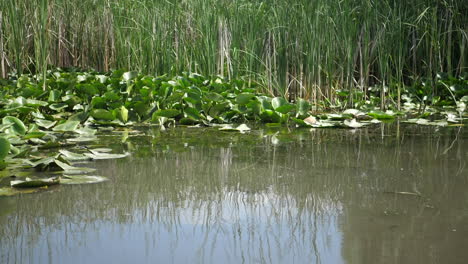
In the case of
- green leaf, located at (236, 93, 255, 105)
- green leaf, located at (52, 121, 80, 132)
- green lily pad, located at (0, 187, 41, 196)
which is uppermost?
green leaf, located at (236, 93, 255, 105)

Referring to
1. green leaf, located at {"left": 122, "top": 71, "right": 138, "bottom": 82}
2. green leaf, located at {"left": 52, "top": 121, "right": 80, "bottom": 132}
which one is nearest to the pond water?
green leaf, located at {"left": 52, "top": 121, "right": 80, "bottom": 132}

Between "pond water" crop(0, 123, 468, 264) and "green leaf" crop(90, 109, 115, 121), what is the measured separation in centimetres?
72

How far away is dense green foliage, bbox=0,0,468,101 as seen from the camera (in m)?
4.16

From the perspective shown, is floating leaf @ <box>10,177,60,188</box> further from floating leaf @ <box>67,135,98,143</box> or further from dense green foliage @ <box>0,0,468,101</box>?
dense green foliage @ <box>0,0,468,101</box>

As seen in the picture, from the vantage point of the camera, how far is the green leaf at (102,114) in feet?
10.9

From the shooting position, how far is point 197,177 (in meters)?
2.07

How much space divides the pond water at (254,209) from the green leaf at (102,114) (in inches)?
28.5

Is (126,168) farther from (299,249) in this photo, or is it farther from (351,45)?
(351,45)

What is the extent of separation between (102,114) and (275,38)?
173 centimetres

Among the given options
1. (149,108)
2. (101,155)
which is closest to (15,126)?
(101,155)

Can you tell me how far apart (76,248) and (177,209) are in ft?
1.26

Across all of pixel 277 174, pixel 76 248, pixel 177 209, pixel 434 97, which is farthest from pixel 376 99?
pixel 76 248

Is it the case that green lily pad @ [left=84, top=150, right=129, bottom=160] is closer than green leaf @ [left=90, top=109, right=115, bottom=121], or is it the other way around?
green lily pad @ [left=84, top=150, right=129, bottom=160]

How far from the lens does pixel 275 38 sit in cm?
449
